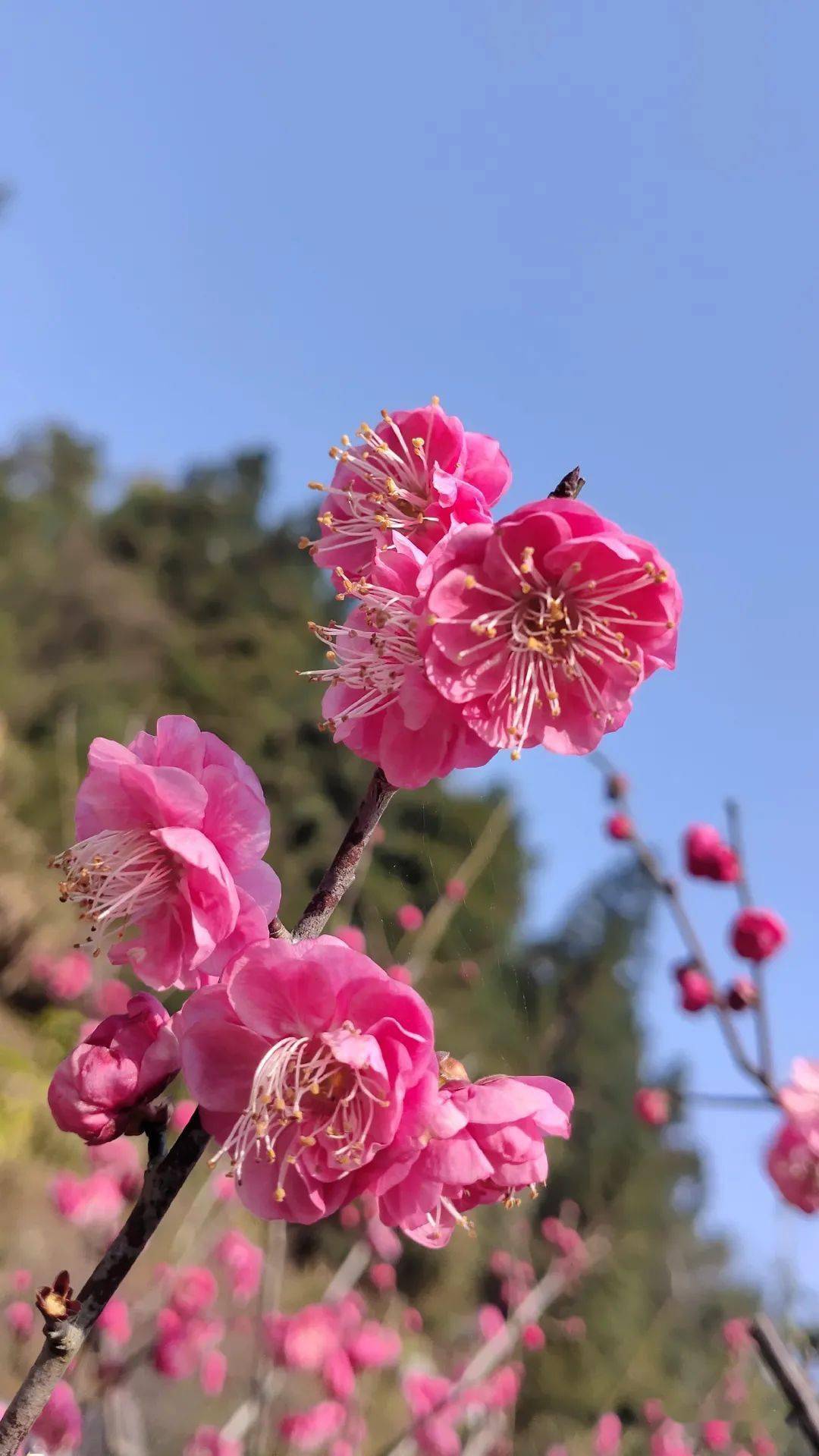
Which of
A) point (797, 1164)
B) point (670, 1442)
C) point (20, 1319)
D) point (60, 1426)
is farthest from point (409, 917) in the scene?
point (670, 1442)

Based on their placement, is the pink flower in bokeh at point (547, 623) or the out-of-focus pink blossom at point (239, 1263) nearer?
the pink flower in bokeh at point (547, 623)

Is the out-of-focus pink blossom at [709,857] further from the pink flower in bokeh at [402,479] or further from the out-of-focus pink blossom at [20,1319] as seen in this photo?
the out-of-focus pink blossom at [20,1319]

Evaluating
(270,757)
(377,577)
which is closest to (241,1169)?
(377,577)

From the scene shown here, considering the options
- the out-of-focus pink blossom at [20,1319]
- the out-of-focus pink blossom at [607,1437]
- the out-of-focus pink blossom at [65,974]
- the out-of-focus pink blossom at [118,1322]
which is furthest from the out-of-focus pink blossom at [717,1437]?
the out-of-focus pink blossom at [65,974]

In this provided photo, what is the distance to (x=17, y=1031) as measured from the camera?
5512 millimetres

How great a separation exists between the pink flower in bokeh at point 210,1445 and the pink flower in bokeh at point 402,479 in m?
2.34

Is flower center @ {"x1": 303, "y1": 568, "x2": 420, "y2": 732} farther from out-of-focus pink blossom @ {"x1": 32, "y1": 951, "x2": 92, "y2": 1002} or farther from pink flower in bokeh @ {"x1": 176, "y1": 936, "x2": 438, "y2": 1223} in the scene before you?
out-of-focus pink blossom @ {"x1": 32, "y1": 951, "x2": 92, "y2": 1002}

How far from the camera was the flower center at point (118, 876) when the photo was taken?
0.82 metres

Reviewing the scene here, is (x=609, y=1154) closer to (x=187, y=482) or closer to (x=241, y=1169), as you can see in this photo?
(x=241, y=1169)

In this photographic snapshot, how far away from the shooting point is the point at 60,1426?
1898 millimetres

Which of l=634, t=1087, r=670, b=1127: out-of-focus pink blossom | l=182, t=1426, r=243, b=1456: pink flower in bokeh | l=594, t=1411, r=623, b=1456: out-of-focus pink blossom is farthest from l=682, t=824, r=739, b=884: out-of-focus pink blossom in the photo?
l=594, t=1411, r=623, b=1456: out-of-focus pink blossom

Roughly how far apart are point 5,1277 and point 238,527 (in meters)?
13.2

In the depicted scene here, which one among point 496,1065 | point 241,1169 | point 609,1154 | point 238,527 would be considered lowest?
point 609,1154

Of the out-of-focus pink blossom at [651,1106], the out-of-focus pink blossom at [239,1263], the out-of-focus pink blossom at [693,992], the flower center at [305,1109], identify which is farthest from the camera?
the out-of-focus pink blossom at [239,1263]
